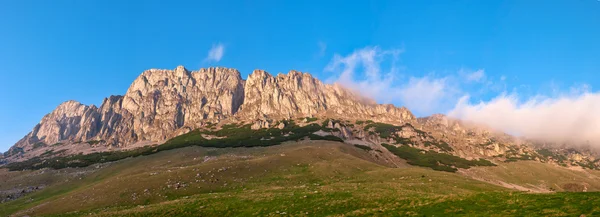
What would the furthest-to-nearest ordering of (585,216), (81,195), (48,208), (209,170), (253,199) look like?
(209,170) → (81,195) → (48,208) → (253,199) → (585,216)

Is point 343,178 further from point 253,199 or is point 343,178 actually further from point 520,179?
point 520,179

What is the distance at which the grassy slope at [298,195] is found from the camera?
1146 inches

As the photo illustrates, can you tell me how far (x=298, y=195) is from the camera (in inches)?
1825

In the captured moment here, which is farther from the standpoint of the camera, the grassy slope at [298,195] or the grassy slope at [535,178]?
the grassy slope at [535,178]

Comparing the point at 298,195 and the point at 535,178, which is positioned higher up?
the point at 298,195

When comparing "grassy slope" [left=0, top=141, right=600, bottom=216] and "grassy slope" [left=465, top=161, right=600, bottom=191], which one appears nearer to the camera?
"grassy slope" [left=0, top=141, right=600, bottom=216]

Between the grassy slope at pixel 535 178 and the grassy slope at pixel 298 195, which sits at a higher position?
the grassy slope at pixel 298 195

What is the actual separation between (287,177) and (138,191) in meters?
33.7

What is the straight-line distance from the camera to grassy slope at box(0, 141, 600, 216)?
2911 centimetres

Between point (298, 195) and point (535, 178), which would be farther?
point (535, 178)

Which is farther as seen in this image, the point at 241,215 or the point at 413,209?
the point at 241,215

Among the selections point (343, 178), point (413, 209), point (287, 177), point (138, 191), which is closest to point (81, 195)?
point (138, 191)

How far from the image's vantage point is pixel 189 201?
45875 millimetres

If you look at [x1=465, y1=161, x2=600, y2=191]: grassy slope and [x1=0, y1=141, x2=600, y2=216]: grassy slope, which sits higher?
[x1=0, y1=141, x2=600, y2=216]: grassy slope
